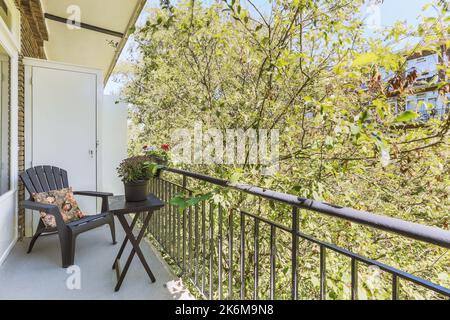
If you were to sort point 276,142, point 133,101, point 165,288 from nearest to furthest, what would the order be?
point 165,288, point 276,142, point 133,101

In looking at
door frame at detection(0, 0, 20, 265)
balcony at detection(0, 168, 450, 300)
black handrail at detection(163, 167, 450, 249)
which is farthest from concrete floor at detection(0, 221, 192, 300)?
black handrail at detection(163, 167, 450, 249)

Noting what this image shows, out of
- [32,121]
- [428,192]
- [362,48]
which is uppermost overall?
[362,48]

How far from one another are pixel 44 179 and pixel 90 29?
2.32 meters

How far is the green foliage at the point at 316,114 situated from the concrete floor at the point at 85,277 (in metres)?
0.84

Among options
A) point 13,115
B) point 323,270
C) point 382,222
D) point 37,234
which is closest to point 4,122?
point 13,115

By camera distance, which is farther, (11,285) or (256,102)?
(256,102)

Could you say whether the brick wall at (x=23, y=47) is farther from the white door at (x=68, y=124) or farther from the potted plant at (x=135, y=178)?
the potted plant at (x=135, y=178)

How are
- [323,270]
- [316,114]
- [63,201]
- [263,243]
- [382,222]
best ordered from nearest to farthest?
[382,222] → [323,270] → [316,114] → [263,243] → [63,201]

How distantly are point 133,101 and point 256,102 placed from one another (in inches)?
170

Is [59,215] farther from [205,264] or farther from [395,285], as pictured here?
[395,285]

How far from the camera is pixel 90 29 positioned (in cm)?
401
